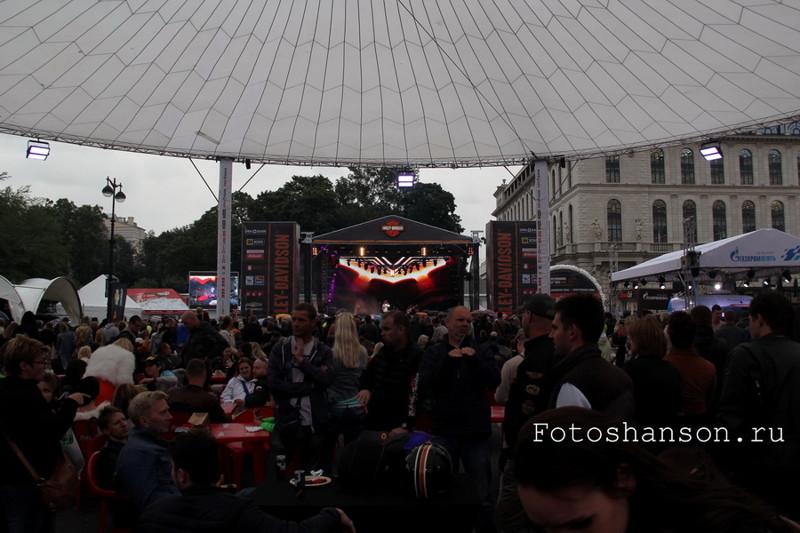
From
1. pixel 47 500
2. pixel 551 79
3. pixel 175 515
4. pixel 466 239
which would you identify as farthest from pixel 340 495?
pixel 466 239

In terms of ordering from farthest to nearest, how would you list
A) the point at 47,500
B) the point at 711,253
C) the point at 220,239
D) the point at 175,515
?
the point at 711,253 → the point at 220,239 → the point at 47,500 → the point at 175,515

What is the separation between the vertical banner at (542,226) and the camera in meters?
14.5

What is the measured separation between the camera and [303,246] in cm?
2917

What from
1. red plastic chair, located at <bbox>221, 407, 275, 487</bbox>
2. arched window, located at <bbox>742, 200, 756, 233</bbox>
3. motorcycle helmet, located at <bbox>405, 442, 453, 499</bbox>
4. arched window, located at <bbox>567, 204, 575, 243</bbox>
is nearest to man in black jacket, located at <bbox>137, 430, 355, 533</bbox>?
motorcycle helmet, located at <bbox>405, 442, 453, 499</bbox>

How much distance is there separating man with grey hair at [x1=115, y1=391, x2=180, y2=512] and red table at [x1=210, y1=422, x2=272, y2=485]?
59.2 inches

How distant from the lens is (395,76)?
1331cm

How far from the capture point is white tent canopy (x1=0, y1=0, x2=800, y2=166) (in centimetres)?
1098

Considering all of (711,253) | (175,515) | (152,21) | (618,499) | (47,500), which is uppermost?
(152,21)

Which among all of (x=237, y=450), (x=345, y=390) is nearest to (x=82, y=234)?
(x=237, y=450)

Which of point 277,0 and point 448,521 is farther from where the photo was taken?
point 277,0

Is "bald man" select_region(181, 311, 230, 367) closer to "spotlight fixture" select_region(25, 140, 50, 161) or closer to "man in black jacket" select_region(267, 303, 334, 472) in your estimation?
"man in black jacket" select_region(267, 303, 334, 472)

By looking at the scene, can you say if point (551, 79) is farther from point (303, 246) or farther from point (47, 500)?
point (303, 246)

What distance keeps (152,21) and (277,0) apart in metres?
2.49

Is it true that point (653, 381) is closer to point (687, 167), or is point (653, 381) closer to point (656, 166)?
point (656, 166)
